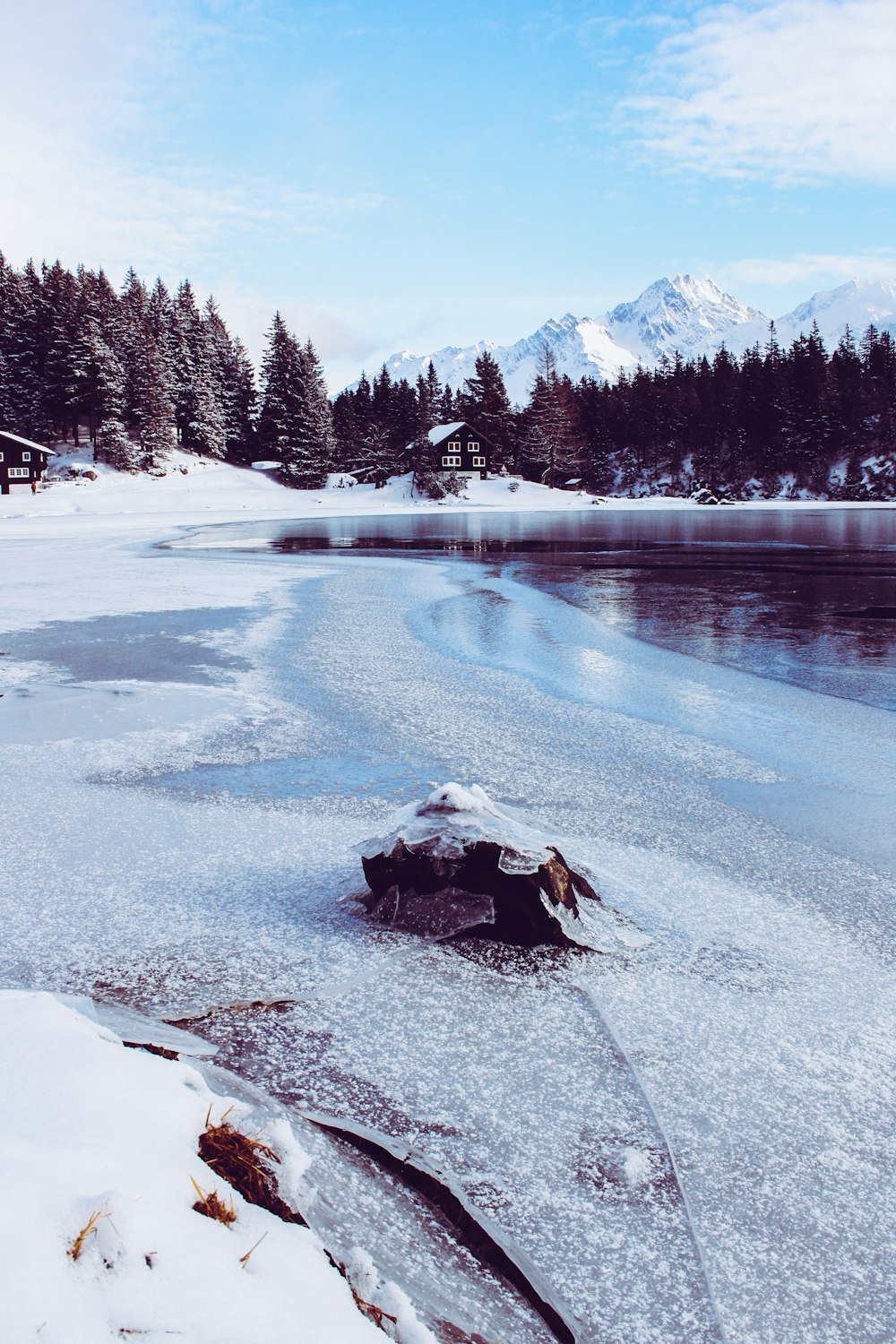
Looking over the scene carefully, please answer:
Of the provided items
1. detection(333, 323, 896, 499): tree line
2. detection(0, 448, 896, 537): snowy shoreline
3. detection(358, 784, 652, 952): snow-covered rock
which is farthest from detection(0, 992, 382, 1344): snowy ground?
detection(333, 323, 896, 499): tree line

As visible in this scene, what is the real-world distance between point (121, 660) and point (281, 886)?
6.95m

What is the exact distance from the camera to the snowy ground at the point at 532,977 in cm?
213

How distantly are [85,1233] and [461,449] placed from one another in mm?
86320

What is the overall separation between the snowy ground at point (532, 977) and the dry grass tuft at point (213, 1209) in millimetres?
74

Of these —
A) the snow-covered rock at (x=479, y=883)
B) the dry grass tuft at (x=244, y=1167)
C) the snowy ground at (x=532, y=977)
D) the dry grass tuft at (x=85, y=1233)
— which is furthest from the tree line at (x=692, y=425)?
the dry grass tuft at (x=85, y=1233)

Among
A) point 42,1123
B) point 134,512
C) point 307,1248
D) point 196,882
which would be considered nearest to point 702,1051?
point 307,1248

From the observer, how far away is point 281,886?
14.4 feet

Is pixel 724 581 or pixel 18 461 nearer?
pixel 724 581

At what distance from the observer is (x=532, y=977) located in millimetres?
3549

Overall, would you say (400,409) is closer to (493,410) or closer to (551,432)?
(493,410)

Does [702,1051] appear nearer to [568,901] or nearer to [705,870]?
[568,901]

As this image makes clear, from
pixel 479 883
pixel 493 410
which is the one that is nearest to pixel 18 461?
pixel 493 410

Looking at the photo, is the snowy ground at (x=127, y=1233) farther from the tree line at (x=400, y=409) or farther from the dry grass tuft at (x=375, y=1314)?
the tree line at (x=400, y=409)

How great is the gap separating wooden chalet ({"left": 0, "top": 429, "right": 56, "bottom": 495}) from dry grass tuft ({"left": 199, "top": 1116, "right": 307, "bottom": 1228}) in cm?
6752
